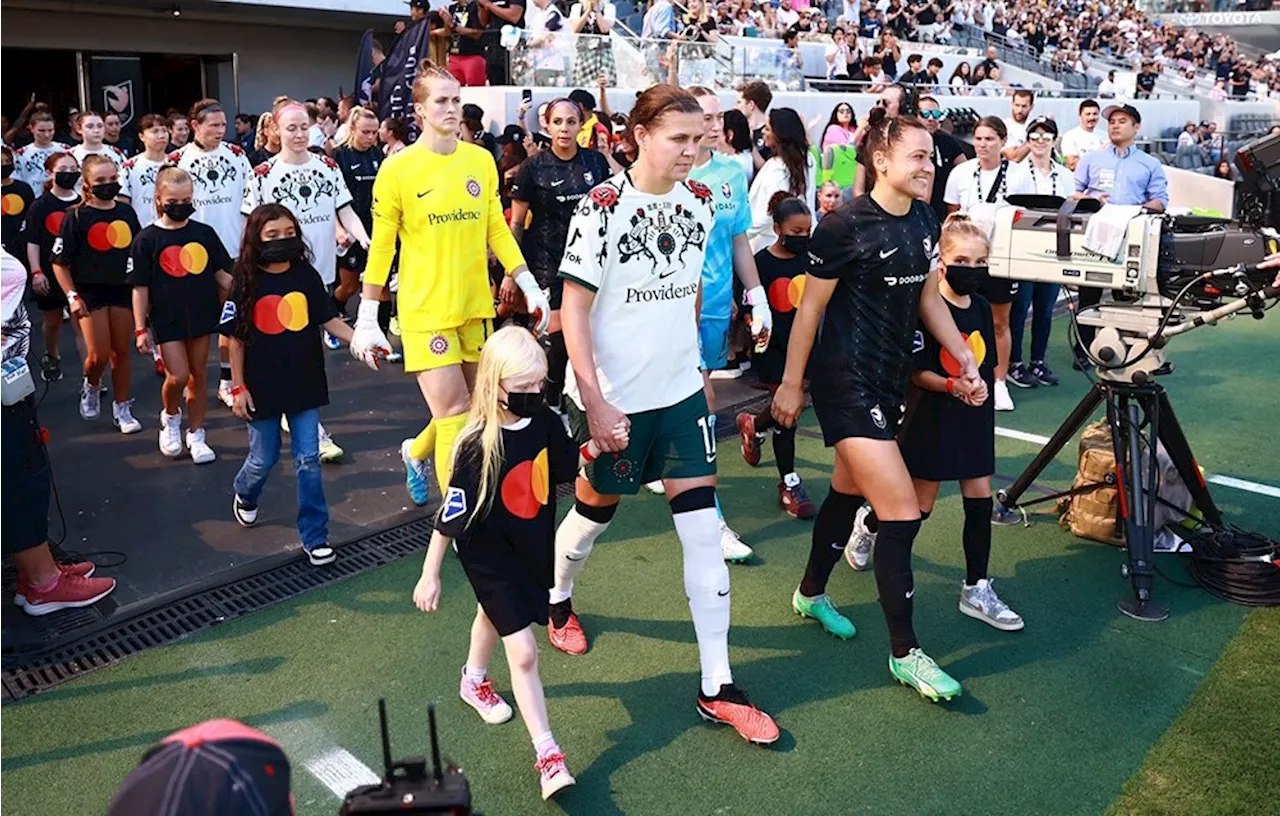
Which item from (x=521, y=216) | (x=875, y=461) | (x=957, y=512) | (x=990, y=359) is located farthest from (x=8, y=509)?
(x=957, y=512)

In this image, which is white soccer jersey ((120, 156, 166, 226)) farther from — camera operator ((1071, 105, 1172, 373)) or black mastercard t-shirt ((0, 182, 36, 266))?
camera operator ((1071, 105, 1172, 373))

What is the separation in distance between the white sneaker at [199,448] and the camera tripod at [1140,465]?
4.64m

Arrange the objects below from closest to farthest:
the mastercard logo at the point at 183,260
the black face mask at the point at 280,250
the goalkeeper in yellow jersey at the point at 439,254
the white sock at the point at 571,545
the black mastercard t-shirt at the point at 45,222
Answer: the white sock at the point at 571,545 < the goalkeeper in yellow jersey at the point at 439,254 < the black face mask at the point at 280,250 < the mastercard logo at the point at 183,260 < the black mastercard t-shirt at the point at 45,222

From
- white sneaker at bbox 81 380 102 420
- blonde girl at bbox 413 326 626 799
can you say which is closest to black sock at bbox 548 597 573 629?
blonde girl at bbox 413 326 626 799

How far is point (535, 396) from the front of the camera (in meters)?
3.28

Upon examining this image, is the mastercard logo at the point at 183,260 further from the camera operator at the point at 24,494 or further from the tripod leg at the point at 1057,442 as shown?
the tripod leg at the point at 1057,442

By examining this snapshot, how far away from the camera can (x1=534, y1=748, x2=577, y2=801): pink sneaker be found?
3.27 m

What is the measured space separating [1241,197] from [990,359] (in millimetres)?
1440

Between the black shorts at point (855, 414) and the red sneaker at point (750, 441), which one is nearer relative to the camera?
the black shorts at point (855, 414)

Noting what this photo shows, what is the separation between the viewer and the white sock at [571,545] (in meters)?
4.05

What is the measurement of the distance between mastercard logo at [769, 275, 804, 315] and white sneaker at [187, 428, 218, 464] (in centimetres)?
338

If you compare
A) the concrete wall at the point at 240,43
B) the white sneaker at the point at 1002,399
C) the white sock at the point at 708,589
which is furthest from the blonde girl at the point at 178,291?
the concrete wall at the point at 240,43

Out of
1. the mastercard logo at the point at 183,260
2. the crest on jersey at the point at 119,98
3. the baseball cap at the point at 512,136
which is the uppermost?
the crest on jersey at the point at 119,98

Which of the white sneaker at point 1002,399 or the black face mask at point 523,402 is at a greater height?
the black face mask at point 523,402
